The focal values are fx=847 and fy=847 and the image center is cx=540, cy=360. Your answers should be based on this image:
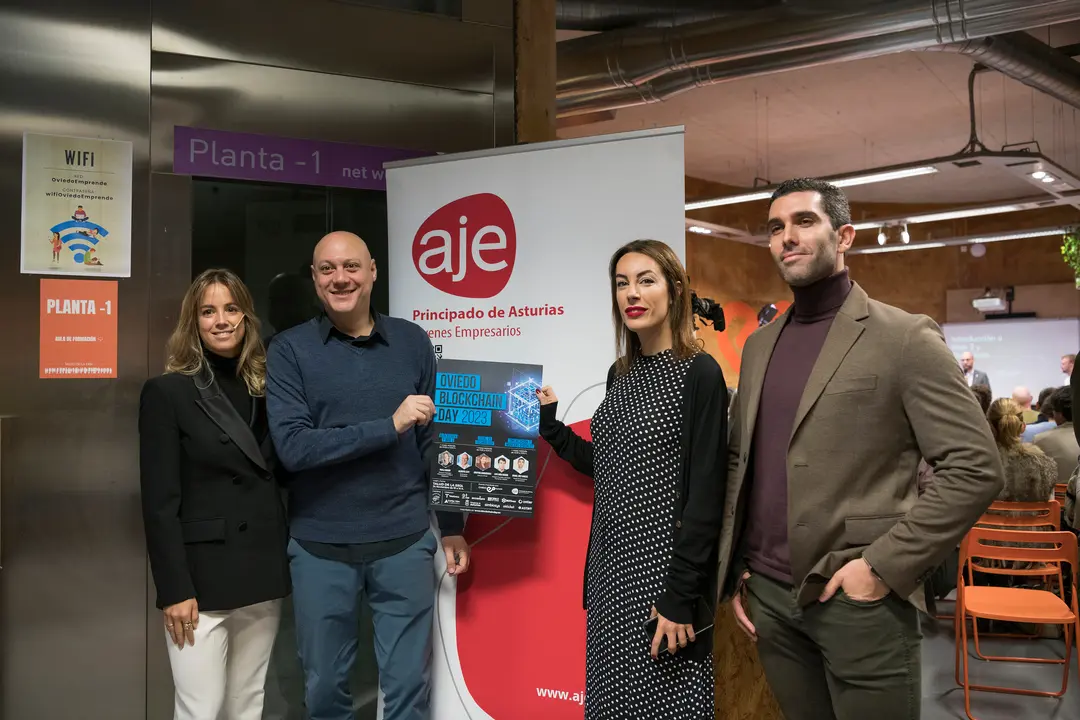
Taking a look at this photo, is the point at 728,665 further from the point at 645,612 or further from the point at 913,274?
the point at 913,274

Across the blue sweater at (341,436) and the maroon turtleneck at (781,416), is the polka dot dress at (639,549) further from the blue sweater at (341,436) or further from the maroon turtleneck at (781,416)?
the blue sweater at (341,436)

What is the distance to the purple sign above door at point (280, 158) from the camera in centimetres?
325

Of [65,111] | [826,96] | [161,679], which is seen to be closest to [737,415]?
[161,679]

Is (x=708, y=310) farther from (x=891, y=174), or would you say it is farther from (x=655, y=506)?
(x=891, y=174)

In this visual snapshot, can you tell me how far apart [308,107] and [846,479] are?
260 centimetres

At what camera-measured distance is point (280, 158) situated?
3367 mm

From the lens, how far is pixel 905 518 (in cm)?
181

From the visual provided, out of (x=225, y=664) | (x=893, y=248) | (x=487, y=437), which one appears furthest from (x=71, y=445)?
(x=893, y=248)

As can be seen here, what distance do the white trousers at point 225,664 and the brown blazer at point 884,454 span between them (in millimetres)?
1631

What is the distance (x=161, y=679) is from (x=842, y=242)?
2832 mm

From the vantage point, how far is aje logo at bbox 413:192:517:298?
310 centimetres

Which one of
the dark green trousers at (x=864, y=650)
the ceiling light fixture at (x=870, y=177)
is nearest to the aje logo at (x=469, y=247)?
the dark green trousers at (x=864, y=650)

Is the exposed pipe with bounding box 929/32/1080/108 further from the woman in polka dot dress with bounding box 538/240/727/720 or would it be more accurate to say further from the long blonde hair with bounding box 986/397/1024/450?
the woman in polka dot dress with bounding box 538/240/727/720

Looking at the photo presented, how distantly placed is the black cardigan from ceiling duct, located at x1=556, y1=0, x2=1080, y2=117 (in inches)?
163
